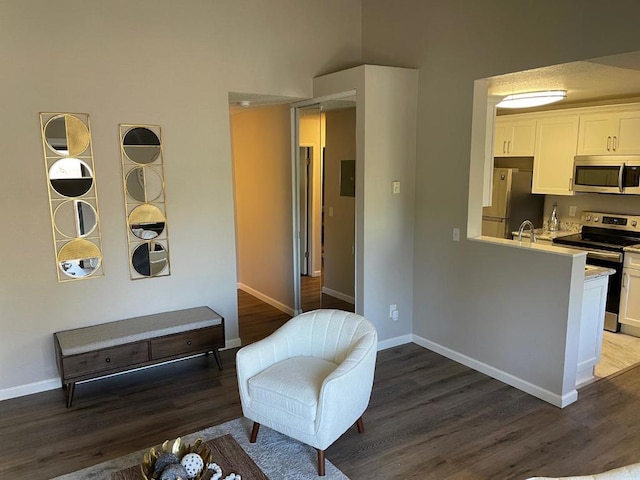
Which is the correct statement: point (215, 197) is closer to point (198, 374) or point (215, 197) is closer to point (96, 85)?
point (96, 85)

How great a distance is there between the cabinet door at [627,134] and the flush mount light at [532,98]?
36.9 inches

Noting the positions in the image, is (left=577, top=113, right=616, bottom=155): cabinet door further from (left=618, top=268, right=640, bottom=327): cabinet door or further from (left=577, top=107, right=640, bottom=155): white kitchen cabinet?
(left=618, top=268, right=640, bottom=327): cabinet door

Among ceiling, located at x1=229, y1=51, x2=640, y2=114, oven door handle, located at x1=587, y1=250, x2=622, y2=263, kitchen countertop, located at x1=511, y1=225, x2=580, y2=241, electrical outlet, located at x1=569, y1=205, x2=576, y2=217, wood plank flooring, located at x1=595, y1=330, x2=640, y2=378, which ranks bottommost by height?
wood plank flooring, located at x1=595, y1=330, x2=640, y2=378

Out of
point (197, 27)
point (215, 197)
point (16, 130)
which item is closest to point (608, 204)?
point (215, 197)

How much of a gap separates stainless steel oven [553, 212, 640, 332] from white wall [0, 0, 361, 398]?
3.30 m

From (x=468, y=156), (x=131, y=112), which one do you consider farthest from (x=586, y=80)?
(x=131, y=112)

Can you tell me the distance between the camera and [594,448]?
284cm

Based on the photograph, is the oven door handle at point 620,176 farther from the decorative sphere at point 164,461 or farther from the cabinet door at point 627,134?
the decorative sphere at point 164,461

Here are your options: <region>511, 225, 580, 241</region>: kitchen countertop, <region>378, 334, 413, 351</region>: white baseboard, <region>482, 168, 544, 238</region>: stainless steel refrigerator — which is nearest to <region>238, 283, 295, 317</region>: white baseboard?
<region>378, 334, 413, 351</region>: white baseboard

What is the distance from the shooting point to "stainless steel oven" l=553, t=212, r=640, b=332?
15.0 ft

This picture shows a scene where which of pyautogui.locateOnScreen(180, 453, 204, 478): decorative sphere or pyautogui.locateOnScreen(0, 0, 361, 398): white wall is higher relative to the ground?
pyautogui.locateOnScreen(0, 0, 361, 398): white wall

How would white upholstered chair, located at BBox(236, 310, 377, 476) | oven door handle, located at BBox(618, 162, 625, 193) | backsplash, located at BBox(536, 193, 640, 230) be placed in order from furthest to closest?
backsplash, located at BBox(536, 193, 640, 230) → oven door handle, located at BBox(618, 162, 625, 193) → white upholstered chair, located at BBox(236, 310, 377, 476)

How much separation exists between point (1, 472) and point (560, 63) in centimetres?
429

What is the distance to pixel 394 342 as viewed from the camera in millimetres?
4445
